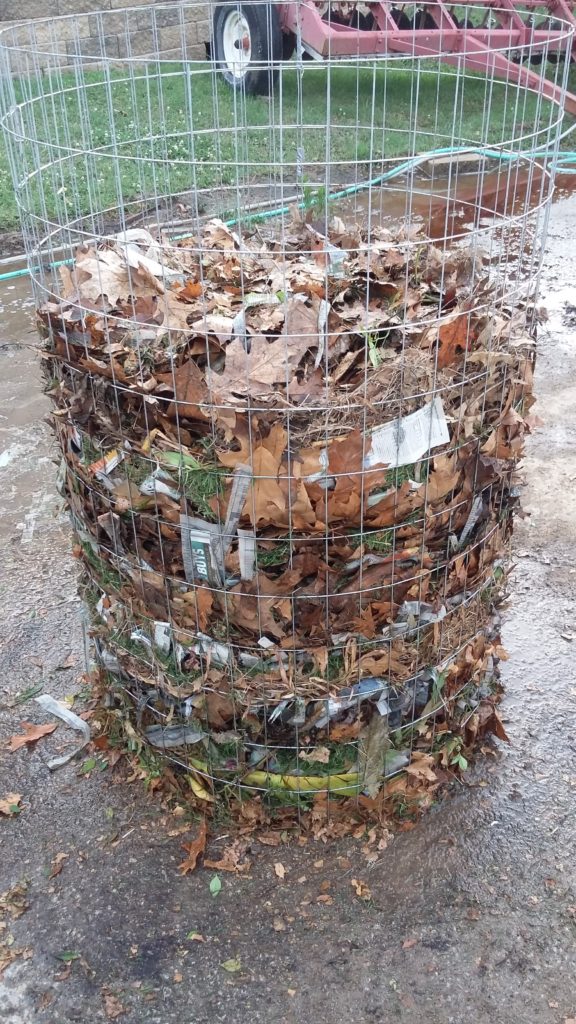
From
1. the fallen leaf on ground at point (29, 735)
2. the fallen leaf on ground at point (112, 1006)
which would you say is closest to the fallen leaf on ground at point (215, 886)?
the fallen leaf on ground at point (112, 1006)

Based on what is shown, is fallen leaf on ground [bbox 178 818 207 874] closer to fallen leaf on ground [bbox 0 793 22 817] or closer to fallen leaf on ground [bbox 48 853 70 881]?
fallen leaf on ground [bbox 48 853 70 881]

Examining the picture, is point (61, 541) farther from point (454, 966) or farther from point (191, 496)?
point (454, 966)

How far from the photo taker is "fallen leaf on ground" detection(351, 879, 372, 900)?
249cm

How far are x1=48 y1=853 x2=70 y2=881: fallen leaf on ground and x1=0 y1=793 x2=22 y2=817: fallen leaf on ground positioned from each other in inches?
9.7

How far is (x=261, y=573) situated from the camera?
2.30 meters

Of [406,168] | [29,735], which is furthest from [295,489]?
[406,168]

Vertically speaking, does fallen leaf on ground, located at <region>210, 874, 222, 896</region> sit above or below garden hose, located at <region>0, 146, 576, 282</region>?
below

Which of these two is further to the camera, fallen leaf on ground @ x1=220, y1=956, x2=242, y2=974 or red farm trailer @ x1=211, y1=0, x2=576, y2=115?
red farm trailer @ x1=211, y1=0, x2=576, y2=115

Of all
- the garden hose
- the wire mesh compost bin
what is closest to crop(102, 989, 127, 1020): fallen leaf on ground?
the wire mesh compost bin

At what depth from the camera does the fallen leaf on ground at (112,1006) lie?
222 cm

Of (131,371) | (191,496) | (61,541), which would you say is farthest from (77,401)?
(61,541)

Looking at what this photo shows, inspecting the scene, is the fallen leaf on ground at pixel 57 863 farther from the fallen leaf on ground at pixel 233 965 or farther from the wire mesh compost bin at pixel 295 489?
the fallen leaf on ground at pixel 233 965

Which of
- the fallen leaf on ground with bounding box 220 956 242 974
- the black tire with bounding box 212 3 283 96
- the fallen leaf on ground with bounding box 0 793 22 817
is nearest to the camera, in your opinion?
the fallen leaf on ground with bounding box 220 956 242 974

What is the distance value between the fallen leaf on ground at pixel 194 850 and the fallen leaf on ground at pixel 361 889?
46cm
